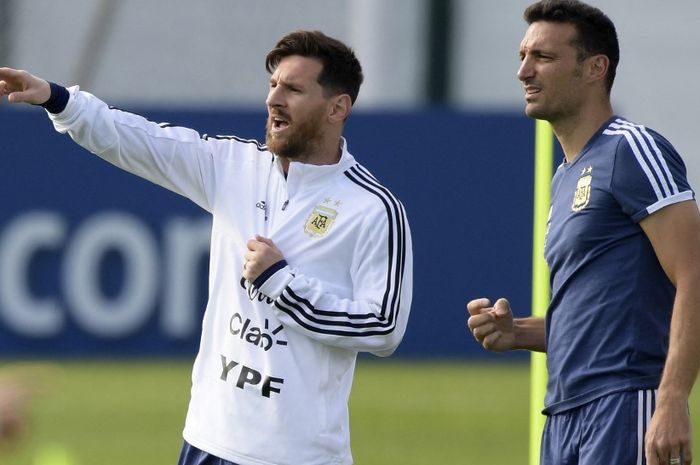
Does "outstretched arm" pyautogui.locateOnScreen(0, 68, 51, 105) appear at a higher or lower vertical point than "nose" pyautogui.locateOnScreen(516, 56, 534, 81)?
lower

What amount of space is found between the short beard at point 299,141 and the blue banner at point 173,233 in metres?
6.05

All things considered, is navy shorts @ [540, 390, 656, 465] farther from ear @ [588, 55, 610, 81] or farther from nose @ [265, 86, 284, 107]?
nose @ [265, 86, 284, 107]

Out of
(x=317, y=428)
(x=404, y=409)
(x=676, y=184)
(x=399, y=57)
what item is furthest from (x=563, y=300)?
(x=399, y=57)

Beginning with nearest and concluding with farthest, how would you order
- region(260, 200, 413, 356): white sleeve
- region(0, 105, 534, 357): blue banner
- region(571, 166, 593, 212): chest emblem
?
region(571, 166, 593, 212): chest emblem
region(260, 200, 413, 356): white sleeve
region(0, 105, 534, 357): blue banner

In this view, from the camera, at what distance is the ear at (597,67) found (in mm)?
4703

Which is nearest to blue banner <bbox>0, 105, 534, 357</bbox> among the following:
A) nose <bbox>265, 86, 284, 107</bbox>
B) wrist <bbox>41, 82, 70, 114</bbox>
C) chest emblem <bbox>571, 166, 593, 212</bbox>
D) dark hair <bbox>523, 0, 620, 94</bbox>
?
nose <bbox>265, 86, 284, 107</bbox>

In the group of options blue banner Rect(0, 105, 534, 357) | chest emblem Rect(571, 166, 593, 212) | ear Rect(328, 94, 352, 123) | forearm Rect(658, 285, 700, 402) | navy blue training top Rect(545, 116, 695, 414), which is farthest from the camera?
blue banner Rect(0, 105, 534, 357)

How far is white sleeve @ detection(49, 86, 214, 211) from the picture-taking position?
4.73 metres

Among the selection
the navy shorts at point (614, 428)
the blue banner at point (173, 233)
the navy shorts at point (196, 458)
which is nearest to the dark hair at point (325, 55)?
the navy shorts at point (196, 458)

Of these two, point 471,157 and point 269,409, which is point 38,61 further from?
point 269,409

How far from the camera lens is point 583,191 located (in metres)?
4.53

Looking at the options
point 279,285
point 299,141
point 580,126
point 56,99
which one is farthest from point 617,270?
point 56,99

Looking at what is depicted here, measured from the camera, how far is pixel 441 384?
10.7 metres

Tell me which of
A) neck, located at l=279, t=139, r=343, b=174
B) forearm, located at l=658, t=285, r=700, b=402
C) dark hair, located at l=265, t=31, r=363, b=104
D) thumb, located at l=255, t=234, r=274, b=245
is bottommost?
forearm, located at l=658, t=285, r=700, b=402
